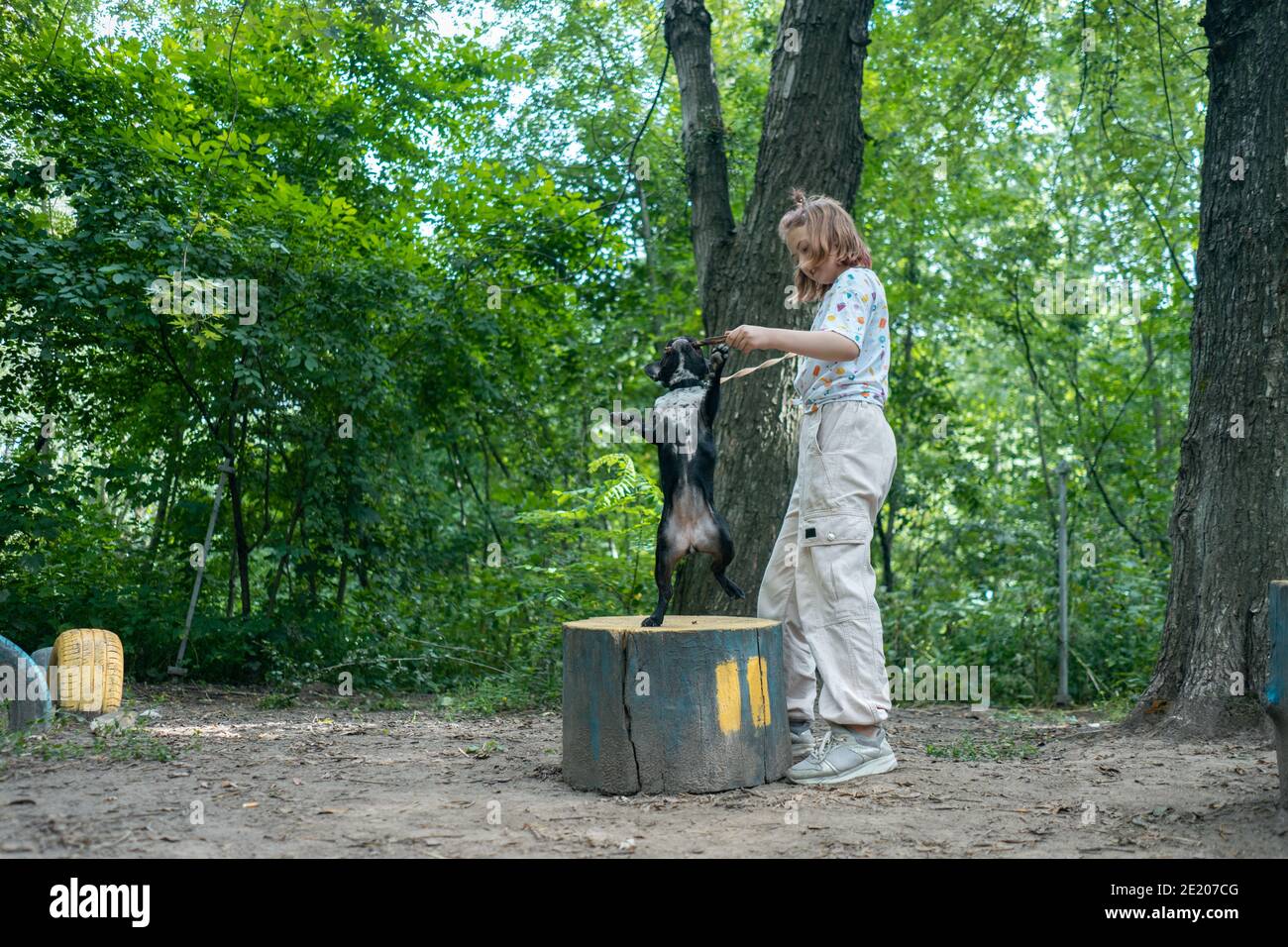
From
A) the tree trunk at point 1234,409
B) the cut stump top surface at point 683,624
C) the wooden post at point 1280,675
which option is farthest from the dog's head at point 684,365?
the tree trunk at point 1234,409

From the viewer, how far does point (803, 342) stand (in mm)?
4035

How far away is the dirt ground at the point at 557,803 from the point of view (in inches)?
130

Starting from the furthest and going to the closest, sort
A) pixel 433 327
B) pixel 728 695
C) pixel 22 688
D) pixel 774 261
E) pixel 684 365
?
pixel 433 327 → pixel 774 261 → pixel 22 688 → pixel 684 365 → pixel 728 695

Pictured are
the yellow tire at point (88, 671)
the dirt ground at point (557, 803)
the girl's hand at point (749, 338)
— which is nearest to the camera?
the dirt ground at point (557, 803)

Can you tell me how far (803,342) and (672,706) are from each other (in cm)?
150

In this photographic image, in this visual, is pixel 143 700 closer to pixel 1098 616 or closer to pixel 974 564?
pixel 1098 616

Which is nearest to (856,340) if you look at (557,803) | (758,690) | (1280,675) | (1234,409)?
(758,690)

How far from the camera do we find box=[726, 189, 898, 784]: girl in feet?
13.6

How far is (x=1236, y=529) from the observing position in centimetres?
519

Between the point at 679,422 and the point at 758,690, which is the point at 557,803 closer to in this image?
the point at 758,690

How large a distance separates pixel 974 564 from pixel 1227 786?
6768 millimetres

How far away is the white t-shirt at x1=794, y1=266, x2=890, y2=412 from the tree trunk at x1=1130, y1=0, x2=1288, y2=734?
216 cm

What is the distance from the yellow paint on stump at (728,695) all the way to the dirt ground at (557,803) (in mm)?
271

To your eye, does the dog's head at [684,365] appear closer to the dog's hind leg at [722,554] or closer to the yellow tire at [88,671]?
the dog's hind leg at [722,554]
